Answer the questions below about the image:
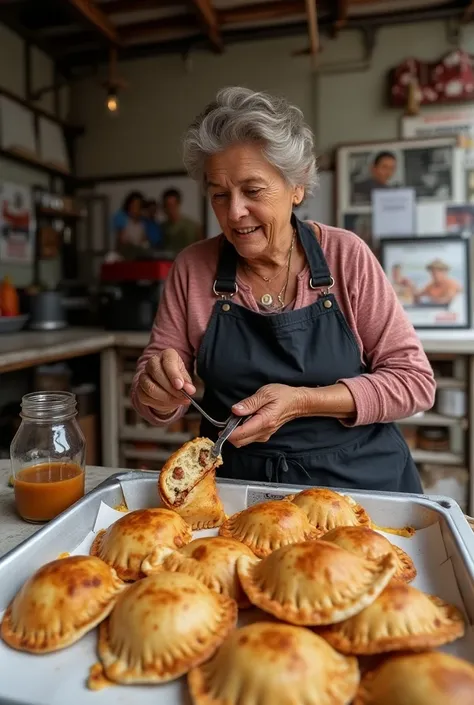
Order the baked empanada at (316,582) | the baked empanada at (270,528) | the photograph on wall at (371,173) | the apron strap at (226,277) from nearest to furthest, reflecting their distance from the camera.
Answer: the baked empanada at (316,582) < the baked empanada at (270,528) < the apron strap at (226,277) < the photograph on wall at (371,173)

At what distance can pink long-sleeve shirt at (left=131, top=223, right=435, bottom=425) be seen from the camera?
1.43m

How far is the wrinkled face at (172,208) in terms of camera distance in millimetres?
4016

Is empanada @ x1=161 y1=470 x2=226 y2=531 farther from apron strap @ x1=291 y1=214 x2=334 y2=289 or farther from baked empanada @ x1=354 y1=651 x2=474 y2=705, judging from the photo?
apron strap @ x1=291 y1=214 x2=334 y2=289

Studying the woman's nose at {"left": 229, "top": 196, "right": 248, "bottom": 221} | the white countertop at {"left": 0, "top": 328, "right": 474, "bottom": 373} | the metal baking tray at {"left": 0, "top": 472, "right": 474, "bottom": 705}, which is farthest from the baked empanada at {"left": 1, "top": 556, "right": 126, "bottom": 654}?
the white countertop at {"left": 0, "top": 328, "right": 474, "bottom": 373}

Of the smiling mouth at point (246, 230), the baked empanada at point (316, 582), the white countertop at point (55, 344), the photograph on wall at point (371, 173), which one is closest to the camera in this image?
the baked empanada at point (316, 582)

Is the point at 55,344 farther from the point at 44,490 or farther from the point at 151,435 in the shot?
the point at 44,490

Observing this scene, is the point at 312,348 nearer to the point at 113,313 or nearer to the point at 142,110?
the point at 113,313

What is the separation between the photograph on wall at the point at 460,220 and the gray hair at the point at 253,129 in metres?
2.37

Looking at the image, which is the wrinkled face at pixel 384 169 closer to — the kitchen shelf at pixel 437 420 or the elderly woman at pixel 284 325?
the kitchen shelf at pixel 437 420

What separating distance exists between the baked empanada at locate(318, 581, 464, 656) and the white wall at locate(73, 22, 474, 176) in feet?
11.4

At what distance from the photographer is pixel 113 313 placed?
3.50 m

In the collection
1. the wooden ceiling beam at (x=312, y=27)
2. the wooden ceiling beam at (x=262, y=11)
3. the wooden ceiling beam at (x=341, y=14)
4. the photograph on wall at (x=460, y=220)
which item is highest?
the wooden ceiling beam at (x=262, y=11)

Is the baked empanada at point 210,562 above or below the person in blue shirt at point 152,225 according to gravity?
below

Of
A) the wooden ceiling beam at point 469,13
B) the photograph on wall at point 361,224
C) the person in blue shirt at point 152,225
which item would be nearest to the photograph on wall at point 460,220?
the photograph on wall at point 361,224
